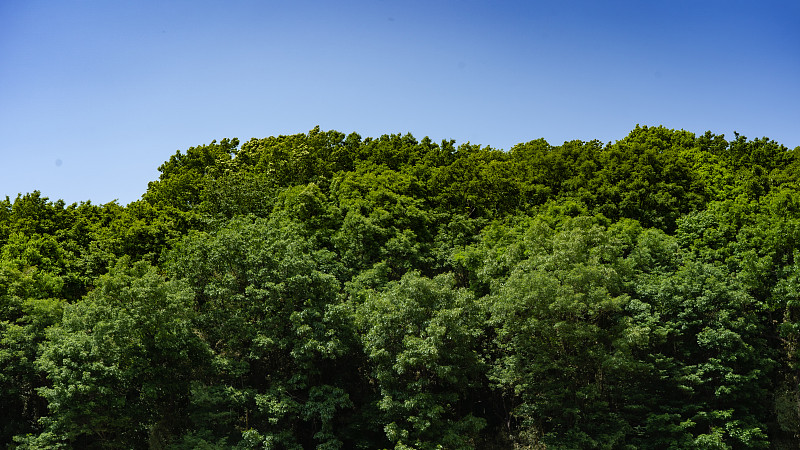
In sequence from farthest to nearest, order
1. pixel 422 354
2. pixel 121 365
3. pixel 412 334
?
pixel 121 365
pixel 412 334
pixel 422 354

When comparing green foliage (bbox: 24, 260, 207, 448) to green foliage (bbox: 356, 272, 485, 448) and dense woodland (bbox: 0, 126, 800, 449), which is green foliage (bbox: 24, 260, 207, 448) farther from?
green foliage (bbox: 356, 272, 485, 448)

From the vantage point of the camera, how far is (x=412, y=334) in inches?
1164

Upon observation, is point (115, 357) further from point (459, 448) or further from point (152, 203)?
point (152, 203)

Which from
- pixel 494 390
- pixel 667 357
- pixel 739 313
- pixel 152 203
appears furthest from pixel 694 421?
pixel 152 203

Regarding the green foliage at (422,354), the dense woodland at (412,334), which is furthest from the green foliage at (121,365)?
the green foliage at (422,354)

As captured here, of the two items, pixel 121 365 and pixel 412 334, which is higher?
pixel 412 334

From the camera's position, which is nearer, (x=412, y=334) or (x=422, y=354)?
(x=422, y=354)

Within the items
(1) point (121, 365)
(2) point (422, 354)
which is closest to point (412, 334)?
(2) point (422, 354)

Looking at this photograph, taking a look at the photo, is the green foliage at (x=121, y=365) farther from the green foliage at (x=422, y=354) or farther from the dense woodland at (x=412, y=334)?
the green foliage at (x=422, y=354)

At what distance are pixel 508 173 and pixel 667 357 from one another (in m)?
17.7

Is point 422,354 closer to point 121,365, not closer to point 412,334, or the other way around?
point 412,334

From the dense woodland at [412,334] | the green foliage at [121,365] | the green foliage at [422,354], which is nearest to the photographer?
the green foliage at [422,354]

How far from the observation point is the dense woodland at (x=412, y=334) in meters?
29.7

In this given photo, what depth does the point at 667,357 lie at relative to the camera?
33.0 m
